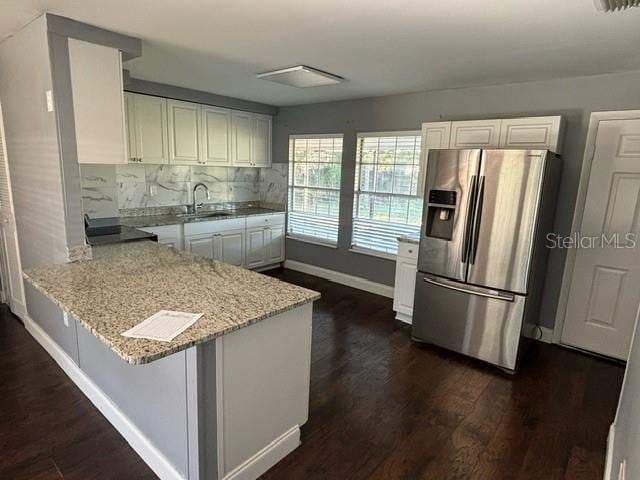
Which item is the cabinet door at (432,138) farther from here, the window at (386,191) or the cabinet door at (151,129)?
the cabinet door at (151,129)

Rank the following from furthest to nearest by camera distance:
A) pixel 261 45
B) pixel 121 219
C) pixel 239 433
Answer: pixel 121 219
pixel 261 45
pixel 239 433

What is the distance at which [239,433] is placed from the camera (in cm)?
176

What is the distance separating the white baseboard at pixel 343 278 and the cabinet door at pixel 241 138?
5.24 feet

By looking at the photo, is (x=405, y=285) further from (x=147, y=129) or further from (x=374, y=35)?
(x=147, y=129)

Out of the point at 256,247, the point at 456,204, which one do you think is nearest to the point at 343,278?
the point at 256,247

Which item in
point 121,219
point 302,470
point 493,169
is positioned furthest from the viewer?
point 121,219

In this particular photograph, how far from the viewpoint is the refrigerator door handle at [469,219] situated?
296cm

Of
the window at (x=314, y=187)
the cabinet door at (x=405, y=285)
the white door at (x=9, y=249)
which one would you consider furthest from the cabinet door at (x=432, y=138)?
the white door at (x=9, y=249)

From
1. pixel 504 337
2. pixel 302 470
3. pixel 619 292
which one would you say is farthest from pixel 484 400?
pixel 619 292

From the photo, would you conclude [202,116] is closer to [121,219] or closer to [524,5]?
[121,219]

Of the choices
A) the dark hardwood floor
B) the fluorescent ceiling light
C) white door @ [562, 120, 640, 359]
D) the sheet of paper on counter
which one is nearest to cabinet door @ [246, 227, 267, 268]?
the dark hardwood floor

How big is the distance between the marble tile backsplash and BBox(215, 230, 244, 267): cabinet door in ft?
2.27

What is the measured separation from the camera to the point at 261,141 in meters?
5.35

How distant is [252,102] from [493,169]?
134 inches
